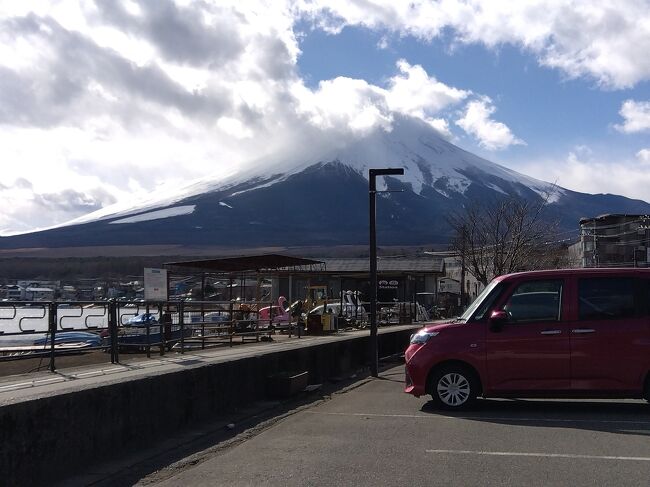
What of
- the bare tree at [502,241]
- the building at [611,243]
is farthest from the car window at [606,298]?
the building at [611,243]

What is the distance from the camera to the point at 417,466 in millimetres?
7293

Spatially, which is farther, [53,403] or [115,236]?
[115,236]

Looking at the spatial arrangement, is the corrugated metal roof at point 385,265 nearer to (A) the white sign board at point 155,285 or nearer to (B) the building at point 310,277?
(B) the building at point 310,277

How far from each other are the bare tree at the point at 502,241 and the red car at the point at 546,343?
21760mm

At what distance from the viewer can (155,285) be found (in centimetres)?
1728

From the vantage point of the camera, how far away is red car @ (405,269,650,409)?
10.1 m

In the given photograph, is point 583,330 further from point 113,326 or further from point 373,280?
point 113,326

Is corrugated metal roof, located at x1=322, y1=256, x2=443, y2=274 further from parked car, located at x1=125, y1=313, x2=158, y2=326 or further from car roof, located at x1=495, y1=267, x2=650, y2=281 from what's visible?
car roof, located at x1=495, y1=267, x2=650, y2=281

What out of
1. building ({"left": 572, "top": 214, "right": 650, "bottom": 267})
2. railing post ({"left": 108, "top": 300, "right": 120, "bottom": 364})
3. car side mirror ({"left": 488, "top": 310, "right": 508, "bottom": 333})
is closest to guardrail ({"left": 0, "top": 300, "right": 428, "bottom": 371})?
railing post ({"left": 108, "top": 300, "right": 120, "bottom": 364})

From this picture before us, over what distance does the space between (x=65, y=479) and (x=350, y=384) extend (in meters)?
8.86

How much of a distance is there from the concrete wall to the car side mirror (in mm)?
3959

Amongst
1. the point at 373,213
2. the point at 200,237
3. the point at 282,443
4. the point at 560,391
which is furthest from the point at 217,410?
the point at 200,237

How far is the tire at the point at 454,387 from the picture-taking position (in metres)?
10.5

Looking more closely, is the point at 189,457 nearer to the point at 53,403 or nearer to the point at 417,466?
the point at 53,403
